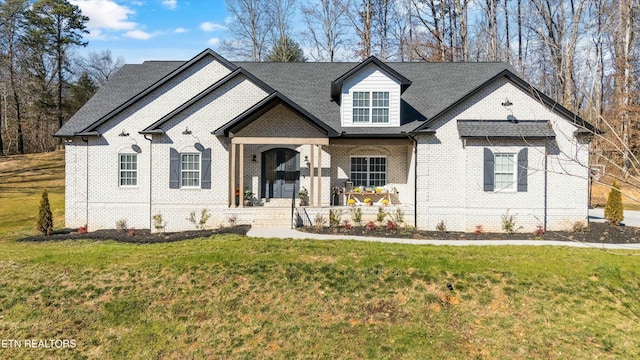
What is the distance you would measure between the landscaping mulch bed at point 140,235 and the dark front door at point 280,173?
263 centimetres

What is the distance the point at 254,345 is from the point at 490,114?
38.0 ft

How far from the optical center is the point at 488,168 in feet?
43.0

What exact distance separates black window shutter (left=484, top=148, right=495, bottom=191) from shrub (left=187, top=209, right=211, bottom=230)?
10.4 metres

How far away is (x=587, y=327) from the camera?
23.0ft

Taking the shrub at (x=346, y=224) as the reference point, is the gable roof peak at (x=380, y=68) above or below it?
above

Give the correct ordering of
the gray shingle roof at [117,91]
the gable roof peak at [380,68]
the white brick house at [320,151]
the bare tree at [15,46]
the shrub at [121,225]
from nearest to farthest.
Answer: the white brick house at [320,151] → the gable roof peak at [380,68] → the shrub at [121,225] → the gray shingle roof at [117,91] → the bare tree at [15,46]

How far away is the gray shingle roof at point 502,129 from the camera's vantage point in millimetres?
12750

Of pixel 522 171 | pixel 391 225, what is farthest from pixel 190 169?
pixel 522 171

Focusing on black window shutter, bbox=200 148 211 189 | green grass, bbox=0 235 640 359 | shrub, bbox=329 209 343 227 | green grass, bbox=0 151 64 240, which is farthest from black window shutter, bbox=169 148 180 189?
shrub, bbox=329 209 343 227

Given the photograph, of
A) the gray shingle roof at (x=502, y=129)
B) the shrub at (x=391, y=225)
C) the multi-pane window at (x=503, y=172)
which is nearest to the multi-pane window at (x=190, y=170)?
the shrub at (x=391, y=225)

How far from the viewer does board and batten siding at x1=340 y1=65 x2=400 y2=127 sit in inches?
586

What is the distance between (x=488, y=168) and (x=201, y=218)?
1079 centimetres

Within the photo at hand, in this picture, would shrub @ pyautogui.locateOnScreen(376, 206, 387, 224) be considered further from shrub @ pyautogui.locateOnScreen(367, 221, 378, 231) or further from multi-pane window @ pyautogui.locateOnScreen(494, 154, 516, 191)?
multi-pane window @ pyautogui.locateOnScreen(494, 154, 516, 191)

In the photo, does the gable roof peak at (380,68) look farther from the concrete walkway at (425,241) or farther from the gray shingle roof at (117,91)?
the gray shingle roof at (117,91)
